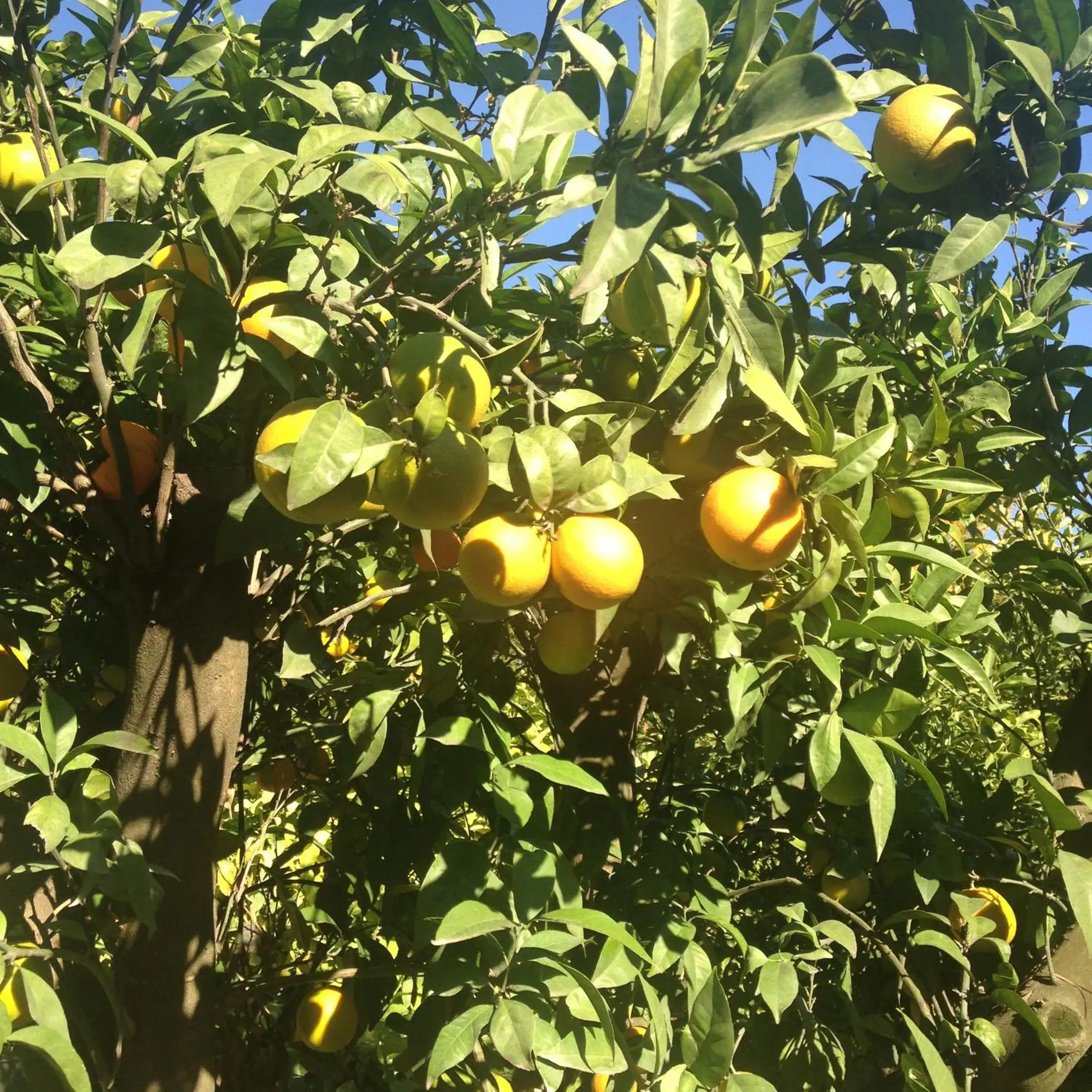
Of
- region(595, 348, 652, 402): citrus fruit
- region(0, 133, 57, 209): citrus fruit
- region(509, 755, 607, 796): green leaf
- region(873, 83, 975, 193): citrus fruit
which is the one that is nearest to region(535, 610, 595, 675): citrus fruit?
region(509, 755, 607, 796): green leaf

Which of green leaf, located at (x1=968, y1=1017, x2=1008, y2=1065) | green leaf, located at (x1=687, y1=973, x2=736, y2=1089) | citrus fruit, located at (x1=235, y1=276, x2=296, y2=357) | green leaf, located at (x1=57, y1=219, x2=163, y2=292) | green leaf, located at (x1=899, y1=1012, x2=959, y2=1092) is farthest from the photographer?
green leaf, located at (x1=968, y1=1017, x2=1008, y2=1065)

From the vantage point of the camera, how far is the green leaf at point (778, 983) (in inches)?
42.5

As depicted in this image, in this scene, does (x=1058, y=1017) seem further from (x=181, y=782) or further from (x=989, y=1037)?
(x=181, y=782)

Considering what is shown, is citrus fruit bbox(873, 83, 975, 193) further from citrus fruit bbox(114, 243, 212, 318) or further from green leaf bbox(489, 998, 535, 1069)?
green leaf bbox(489, 998, 535, 1069)

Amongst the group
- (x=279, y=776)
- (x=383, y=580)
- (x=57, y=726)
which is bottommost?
(x=279, y=776)

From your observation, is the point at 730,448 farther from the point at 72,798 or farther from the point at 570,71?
the point at 72,798

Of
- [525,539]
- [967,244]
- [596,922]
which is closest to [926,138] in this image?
[967,244]

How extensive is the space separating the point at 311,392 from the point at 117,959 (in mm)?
625

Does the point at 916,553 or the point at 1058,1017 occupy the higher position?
the point at 916,553

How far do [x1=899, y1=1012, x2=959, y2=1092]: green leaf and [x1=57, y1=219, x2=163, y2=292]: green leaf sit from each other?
1198mm

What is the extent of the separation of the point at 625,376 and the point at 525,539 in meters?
0.34

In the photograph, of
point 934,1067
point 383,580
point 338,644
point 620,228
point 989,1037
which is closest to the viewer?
point 620,228

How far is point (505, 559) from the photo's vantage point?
2.67 ft

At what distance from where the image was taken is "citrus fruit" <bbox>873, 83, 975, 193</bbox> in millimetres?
1002
